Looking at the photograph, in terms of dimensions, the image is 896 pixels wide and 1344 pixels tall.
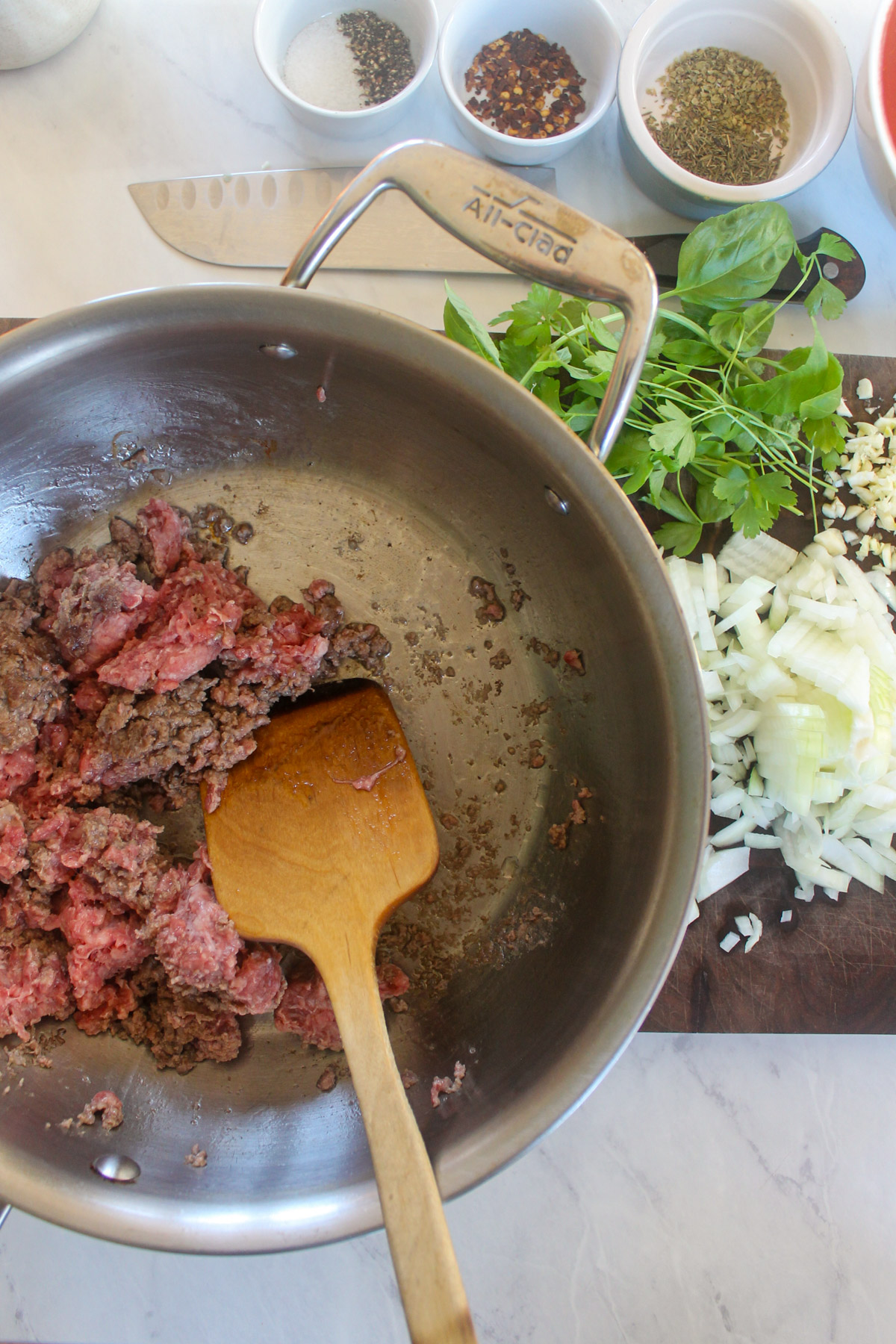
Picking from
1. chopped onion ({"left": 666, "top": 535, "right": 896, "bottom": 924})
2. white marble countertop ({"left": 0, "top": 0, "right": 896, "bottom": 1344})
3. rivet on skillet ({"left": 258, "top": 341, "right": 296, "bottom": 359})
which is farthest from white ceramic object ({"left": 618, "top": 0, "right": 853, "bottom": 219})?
rivet on skillet ({"left": 258, "top": 341, "right": 296, "bottom": 359})

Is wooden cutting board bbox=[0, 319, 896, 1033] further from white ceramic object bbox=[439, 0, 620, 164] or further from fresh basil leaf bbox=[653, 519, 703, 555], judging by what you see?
white ceramic object bbox=[439, 0, 620, 164]

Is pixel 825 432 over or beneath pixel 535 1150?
over

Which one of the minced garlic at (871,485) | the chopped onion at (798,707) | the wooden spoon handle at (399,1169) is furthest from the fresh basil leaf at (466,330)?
the wooden spoon handle at (399,1169)

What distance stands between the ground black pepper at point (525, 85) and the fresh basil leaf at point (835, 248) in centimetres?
60

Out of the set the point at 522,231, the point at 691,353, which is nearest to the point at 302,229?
the point at 522,231

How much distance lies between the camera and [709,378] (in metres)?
1.66

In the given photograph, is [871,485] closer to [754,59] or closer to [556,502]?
[556,502]

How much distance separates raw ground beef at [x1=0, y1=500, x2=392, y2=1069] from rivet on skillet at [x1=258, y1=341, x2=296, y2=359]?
43 centimetres

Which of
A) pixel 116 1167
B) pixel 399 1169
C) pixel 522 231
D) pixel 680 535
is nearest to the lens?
pixel 399 1169

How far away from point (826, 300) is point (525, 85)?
817 millimetres

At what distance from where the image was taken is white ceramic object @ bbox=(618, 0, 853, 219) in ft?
5.22

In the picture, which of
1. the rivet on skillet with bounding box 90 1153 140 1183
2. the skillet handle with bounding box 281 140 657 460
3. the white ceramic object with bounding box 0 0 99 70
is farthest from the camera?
the white ceramic object with bounding box 0 0 99 70

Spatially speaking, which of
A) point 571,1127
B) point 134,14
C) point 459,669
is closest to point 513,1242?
point 571,1127

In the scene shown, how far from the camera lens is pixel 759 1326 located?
1699 mm
